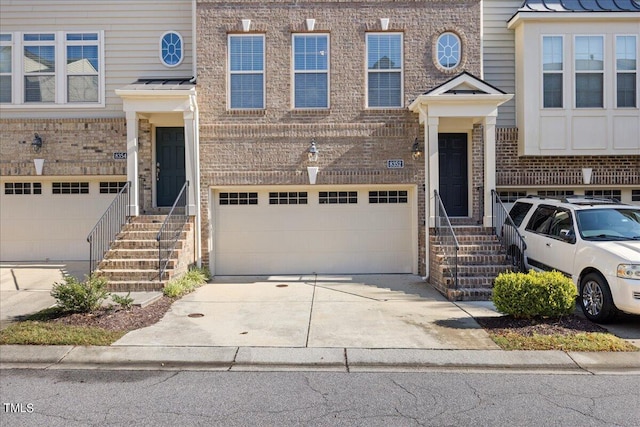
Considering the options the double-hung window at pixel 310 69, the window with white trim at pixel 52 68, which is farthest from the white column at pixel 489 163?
the window with white trim at pixel 52 68

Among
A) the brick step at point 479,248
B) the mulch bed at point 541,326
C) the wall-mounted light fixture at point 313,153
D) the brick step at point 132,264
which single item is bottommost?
the mulch bed at point 541,326

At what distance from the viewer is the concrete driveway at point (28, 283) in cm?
872

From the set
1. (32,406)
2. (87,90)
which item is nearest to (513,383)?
(32,406)

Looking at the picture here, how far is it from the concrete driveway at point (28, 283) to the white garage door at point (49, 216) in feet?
1.22

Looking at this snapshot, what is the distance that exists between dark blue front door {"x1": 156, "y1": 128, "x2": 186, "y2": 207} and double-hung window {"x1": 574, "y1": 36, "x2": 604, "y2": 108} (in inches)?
397

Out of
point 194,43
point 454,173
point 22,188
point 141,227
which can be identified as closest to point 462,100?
point 454,173

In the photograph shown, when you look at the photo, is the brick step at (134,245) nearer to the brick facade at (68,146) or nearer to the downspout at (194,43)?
the brick facade at (68,146)

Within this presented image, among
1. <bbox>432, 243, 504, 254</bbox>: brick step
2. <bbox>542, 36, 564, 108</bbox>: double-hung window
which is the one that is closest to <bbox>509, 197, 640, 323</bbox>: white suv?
<bbox>432, 243, 504, 254</bbox>: brick step

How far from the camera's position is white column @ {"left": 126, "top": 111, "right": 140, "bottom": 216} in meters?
11.5

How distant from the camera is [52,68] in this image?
12.8m

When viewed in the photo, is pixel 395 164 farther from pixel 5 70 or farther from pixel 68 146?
pixel 5 70

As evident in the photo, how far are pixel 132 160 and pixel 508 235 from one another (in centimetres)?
871

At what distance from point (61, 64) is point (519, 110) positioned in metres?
11.7

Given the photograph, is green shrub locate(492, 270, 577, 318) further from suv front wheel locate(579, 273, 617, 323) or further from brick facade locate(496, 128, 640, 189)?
brick facade locate(496, 128, 640, 189)
